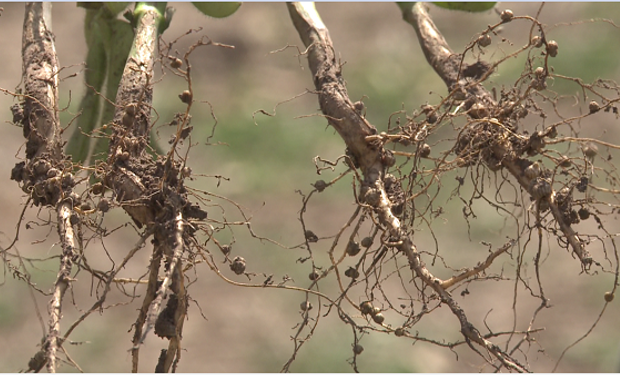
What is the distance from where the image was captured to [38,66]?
4.67 ft

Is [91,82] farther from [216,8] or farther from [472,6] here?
[472,6]

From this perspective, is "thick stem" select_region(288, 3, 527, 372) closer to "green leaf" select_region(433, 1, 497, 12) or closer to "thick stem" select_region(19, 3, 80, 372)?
"green leaf" select_region(433, 1, 497, 12)

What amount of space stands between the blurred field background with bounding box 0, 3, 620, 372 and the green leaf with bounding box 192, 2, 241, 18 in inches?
10.3

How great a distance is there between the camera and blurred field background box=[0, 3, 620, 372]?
7.92 ft

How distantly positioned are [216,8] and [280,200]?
135cm

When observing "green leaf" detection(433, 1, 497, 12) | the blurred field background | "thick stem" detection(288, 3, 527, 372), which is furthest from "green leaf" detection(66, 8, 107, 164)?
"green leaf" detection(433, 1, 497, 12)

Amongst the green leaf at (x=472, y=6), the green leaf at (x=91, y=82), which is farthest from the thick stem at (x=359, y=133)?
the green leaf at (x=91, y=82)

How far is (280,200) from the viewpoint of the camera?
9.62 feet

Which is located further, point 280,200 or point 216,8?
point 280,200

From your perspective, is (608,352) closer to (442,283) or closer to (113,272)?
(442,283)

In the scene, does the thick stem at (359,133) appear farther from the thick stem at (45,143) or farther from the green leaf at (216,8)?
the thick stem at (45,143)

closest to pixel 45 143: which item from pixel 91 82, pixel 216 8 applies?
pixel 91 82

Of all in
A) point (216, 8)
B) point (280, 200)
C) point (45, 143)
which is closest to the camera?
point (45, 143)

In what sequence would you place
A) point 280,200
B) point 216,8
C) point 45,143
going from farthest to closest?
point 280,200
point 216,8
point 45,143
